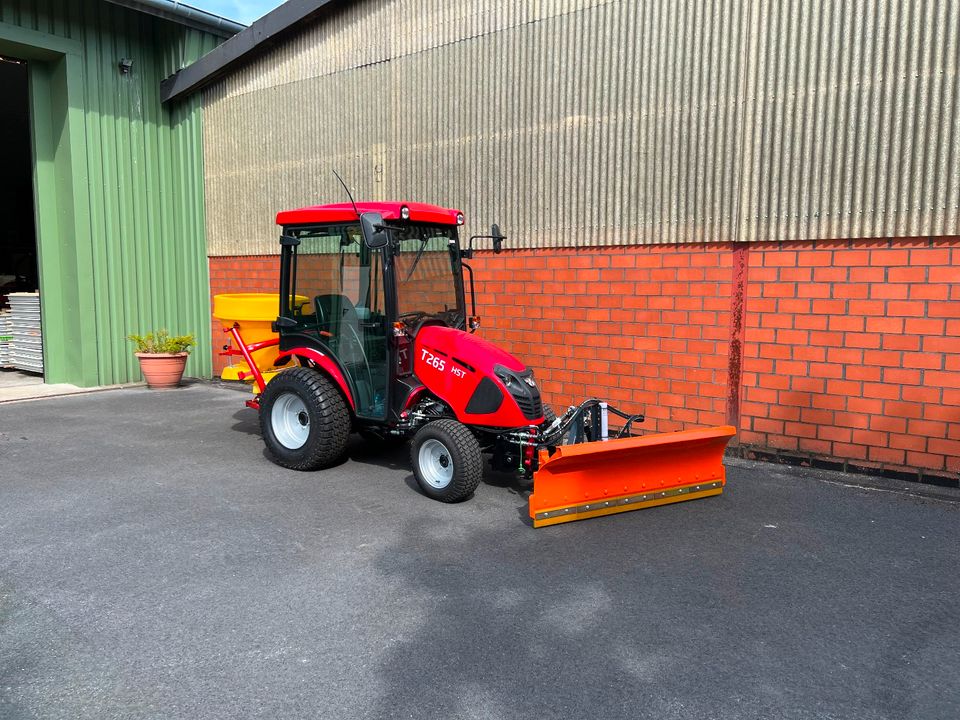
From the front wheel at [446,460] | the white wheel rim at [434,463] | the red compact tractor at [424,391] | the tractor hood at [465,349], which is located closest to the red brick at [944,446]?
the red compact tractor at [424,391]

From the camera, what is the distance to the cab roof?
18.7 feet

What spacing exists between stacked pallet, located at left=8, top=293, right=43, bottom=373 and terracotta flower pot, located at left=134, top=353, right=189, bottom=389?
201 cm

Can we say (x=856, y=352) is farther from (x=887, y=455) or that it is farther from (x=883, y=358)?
(x=887, y=455)

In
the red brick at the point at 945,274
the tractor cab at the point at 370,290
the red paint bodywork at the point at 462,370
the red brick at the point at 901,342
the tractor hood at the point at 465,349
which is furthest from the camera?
the red brick at the point at 901,342

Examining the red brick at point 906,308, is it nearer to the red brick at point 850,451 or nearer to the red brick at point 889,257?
the red brick at point 889,257

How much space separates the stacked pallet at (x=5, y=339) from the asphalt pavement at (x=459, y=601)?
745cm

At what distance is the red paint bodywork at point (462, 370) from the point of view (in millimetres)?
5355

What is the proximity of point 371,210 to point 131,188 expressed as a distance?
22.8ft

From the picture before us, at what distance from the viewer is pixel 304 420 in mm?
6430

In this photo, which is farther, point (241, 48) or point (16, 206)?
point (16, 206)

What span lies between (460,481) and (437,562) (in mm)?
950

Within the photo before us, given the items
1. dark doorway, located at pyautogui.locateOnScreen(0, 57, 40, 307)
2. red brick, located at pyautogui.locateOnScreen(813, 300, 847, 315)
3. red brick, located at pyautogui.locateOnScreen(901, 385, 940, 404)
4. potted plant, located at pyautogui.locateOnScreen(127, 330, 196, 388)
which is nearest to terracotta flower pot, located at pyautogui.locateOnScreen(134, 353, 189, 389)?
potted plant, located at pyautogui.locateOnScreen(127, 330, 196, 388)

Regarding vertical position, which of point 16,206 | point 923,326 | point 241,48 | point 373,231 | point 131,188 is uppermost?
point 241,48

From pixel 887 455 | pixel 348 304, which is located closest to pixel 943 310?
pixel 887 455
